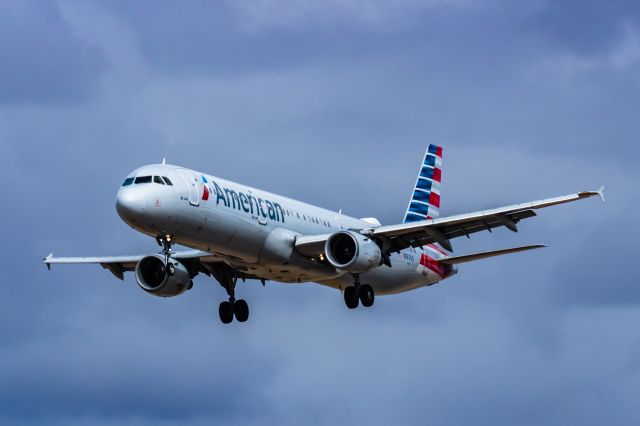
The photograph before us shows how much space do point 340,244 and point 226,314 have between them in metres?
7.82

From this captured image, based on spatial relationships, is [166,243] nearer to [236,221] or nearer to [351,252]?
[236,221]

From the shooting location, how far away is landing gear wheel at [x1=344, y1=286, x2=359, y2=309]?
222 feet

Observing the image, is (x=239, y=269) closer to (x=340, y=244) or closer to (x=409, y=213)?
(x=340, y=244)

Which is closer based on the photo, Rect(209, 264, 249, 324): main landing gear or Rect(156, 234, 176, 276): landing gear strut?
Rect(156, 234, 176, 276): landing gear strut

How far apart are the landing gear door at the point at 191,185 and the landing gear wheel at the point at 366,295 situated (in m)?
10.5

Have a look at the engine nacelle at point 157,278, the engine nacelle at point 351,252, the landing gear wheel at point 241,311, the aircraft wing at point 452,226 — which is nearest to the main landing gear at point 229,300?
the landing gear wheel at point 241,311

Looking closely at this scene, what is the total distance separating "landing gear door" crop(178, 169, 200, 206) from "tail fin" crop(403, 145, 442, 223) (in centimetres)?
2057

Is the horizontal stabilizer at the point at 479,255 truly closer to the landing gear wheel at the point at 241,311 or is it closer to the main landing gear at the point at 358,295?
the main landing gear at the point at 358,295

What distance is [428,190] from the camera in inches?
3206

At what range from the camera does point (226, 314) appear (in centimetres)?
7000

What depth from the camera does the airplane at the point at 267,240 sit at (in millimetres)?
60281

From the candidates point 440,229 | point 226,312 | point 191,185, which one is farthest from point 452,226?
point 191,185

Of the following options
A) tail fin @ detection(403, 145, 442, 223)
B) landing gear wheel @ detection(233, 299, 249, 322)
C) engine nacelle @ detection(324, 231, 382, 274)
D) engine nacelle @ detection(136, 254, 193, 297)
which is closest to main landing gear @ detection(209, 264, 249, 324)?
landing gear wheel @ detection(233, 299, 249, 322)

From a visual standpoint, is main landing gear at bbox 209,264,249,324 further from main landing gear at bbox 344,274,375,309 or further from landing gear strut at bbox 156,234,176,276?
landing gear strut at bbox 156,234,176,276
